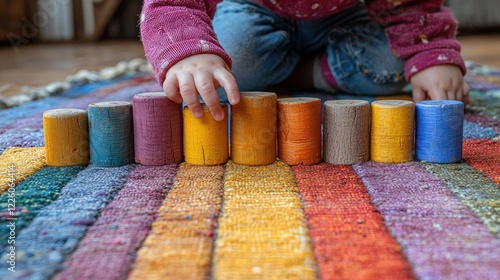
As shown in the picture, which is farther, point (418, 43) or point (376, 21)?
point (376, 21)

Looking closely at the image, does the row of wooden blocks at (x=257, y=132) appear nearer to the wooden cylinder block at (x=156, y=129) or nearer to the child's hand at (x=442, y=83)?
the wooden cylinder block at (x=156, y=129)

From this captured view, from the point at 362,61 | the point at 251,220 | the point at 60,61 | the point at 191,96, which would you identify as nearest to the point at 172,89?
the point at 191,96

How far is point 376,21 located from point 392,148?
0.49 m

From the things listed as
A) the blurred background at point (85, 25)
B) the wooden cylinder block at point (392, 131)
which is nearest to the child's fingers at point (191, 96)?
the wooden cylinder block at point (392, 131)

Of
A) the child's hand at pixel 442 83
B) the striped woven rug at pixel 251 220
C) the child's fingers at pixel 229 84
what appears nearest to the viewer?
the striped woven rug at pixel 251 220

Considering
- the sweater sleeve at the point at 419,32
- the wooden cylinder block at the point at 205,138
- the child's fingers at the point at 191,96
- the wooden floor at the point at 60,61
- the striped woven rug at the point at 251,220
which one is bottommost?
the striped woven rug at the point at 251,220

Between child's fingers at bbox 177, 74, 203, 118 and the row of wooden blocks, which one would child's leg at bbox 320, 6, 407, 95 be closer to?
the row of wooden blocks

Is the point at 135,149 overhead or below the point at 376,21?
below

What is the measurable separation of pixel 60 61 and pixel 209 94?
67.2 inches

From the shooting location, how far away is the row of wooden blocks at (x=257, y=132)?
678 millimetres

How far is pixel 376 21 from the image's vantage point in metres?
1.11

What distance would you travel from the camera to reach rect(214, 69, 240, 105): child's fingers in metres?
0.66

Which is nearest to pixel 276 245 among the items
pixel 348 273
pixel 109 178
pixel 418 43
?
pixel 348 273

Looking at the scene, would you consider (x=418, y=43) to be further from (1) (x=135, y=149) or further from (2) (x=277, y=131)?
(1) (x=135, y=149)
